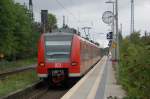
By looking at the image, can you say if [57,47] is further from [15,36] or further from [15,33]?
[15,33]

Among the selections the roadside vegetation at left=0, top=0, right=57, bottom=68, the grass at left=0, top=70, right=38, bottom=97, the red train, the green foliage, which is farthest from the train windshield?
the green foliage

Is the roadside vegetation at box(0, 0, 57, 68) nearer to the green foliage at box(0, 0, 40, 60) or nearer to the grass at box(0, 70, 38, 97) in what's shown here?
the green foliage at box(0, 0, 40, 60)

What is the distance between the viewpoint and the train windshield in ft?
103

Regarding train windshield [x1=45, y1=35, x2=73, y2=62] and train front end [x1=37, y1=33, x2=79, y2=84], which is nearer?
train front end [x1=37, y1=33, x2=79, y2=84]

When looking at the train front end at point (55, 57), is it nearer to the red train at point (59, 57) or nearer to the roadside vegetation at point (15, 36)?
the red train at point (59, 57)

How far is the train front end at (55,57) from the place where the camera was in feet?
101

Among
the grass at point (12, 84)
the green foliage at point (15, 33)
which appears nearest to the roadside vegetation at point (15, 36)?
the green foliage at point (15, 33)

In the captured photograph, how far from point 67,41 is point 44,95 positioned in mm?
4290

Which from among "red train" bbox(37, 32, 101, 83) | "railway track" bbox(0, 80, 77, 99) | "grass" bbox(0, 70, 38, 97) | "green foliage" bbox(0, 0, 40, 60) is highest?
"green foliage" bbox(0, 0, 40, 60)

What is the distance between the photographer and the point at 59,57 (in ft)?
102

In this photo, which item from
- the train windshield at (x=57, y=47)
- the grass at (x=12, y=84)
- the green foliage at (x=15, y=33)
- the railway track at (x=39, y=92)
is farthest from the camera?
the green foliage at (x=15, y=33)

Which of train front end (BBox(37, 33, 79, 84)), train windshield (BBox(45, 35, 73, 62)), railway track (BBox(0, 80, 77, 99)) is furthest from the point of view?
train windshield (BBox(45, 35, 73, 62))

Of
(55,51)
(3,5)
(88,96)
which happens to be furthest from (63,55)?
(3,5)

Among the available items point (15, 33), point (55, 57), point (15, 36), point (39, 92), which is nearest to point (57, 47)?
point (55, 57)
